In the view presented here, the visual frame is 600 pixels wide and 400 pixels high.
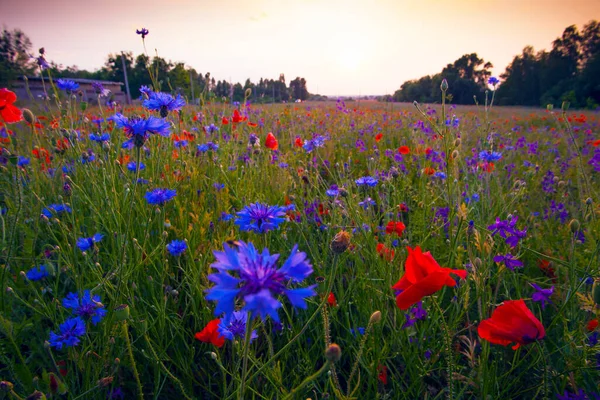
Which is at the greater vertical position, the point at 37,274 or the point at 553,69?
the point at 553,69

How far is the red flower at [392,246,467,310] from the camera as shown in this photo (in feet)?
2.08

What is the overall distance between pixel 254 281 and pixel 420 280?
370 mm

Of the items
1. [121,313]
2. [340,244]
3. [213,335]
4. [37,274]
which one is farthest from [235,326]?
[37,274]

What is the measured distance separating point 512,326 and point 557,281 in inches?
40.4

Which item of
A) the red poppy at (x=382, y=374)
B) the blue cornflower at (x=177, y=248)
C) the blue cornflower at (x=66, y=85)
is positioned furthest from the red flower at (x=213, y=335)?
the blue cornflower at (x=66, y=85)

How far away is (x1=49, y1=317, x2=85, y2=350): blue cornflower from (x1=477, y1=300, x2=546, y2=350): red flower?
1015mm

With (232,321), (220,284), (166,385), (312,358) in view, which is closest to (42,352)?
(166,385)

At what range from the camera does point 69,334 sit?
3.07ft

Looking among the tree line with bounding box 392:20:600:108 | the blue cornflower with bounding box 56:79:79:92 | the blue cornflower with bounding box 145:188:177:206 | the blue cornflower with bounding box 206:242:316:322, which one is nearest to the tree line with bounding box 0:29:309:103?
the blue cornflower with bounding box 56:79:79:92

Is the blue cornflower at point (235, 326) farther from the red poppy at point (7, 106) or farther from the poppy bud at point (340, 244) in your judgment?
the red poppy at point (7, 106)

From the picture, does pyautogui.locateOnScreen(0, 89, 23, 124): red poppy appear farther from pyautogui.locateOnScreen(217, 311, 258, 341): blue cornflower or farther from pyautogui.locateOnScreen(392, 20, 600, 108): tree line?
pyautogui.locateOnScreen(392, 20, 600, 108): tree line

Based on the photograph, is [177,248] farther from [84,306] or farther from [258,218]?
[258,218]

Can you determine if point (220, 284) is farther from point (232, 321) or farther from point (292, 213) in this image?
point (292, 213)

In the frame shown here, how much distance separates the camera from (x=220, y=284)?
0.45 metres
